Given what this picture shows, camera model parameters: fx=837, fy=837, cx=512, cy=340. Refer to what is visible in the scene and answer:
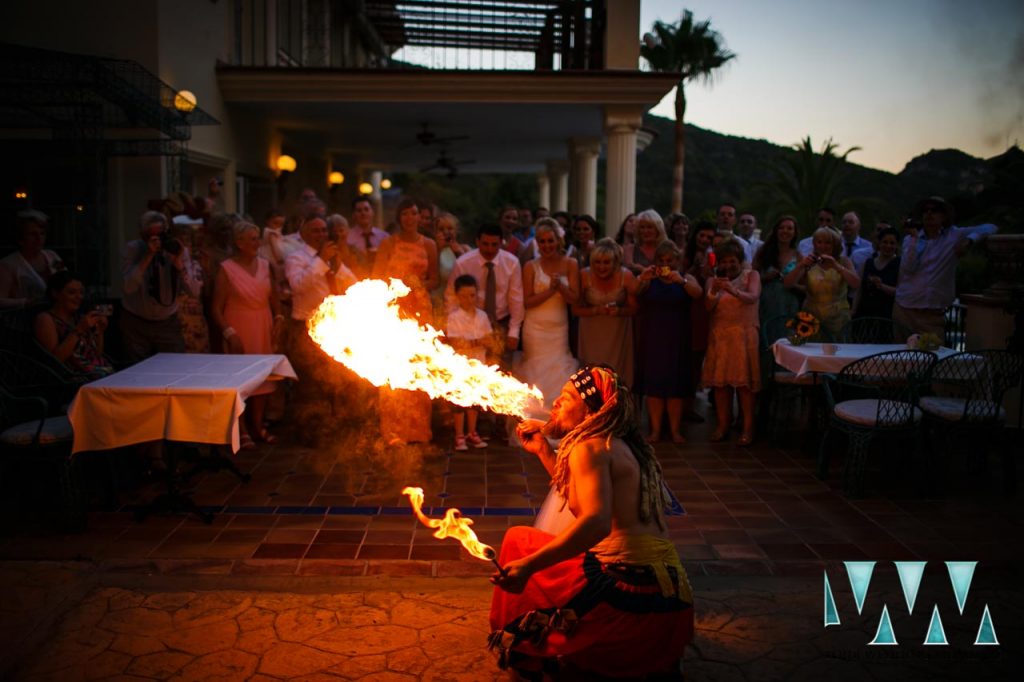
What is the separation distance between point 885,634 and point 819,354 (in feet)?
11.2

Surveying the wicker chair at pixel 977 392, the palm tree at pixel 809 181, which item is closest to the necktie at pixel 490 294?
the wicker chair at pixel 977 392

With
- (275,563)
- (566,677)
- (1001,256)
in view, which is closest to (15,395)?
(275,563)

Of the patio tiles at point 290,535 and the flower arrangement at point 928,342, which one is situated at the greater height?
the flower arrangement at point 928,342

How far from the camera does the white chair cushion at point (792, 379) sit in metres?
8.23

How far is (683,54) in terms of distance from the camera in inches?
1406

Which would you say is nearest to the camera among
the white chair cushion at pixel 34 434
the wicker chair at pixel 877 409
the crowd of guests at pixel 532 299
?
the white chair cushion at pixel 34 434

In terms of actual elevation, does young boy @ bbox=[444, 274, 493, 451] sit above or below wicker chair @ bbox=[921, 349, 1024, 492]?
above

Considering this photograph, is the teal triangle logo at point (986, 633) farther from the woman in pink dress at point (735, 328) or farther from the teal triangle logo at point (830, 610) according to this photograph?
the woman in pink dress at point (735, 328)

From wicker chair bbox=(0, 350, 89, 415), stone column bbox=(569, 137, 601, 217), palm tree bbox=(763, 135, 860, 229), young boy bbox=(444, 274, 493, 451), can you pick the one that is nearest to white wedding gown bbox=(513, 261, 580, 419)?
young boy bbox=(444, 274, 493, 451)

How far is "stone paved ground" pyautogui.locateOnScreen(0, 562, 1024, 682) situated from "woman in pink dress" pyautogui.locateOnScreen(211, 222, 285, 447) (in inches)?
119

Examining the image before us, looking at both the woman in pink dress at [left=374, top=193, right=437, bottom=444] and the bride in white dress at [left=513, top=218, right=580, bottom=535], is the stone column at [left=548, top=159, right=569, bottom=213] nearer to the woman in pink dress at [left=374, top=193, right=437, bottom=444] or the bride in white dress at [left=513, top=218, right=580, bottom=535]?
the bride in white dress at [left=513, top=218, right=580, bottom=535]

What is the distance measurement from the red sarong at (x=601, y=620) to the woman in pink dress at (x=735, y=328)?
481 cm

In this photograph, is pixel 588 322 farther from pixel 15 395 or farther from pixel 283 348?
pixel 15 395

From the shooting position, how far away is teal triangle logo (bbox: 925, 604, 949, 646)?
455 cm
